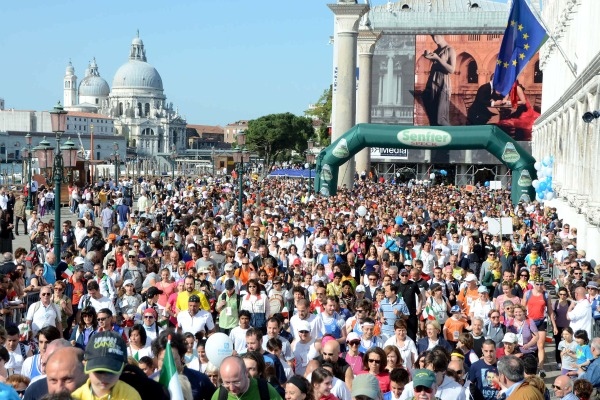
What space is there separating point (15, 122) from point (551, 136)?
16206 cm

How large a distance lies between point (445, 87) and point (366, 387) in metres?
65.4

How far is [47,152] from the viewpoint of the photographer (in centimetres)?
2447

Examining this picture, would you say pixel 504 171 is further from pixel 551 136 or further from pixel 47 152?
pixel 47 152

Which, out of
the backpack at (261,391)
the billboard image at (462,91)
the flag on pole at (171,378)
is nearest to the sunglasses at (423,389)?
the backpack at (261,391)

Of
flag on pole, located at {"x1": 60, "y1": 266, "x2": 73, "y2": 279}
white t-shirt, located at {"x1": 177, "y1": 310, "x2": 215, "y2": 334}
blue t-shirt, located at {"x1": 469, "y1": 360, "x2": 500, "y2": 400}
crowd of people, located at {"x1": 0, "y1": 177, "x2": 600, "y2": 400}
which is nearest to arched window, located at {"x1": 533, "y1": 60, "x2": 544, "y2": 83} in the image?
crowd of people, located at {"x1": 0, "y1": 177, "x2": 600, "y2": 400}

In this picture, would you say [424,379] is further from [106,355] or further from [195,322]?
[195,322]

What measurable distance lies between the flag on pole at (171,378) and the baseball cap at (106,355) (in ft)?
2.78

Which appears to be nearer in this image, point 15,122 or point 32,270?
point 32,270

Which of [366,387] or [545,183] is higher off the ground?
[545,183]

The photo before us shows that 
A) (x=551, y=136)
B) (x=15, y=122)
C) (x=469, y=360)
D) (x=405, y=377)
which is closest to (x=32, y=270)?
(x=469, y=360)

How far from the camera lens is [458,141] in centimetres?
3378

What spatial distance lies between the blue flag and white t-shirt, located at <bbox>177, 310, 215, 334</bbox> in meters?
18.2

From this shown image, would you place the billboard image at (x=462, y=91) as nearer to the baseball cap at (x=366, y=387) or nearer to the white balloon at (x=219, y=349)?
the white balloon at (x=219, y=349)

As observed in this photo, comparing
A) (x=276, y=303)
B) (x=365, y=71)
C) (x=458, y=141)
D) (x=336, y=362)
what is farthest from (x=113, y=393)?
(x=365, y=71)
